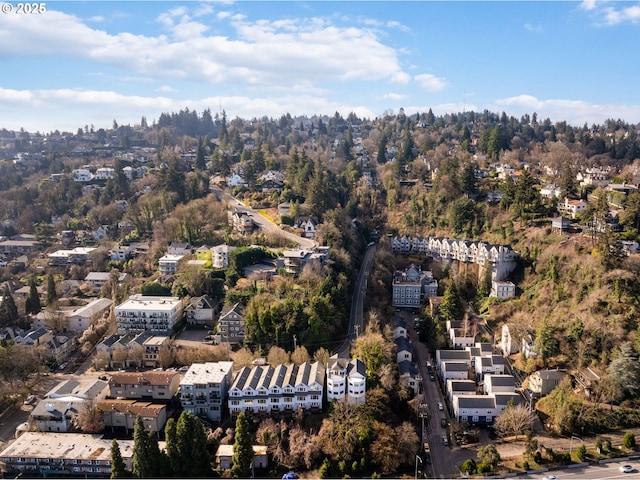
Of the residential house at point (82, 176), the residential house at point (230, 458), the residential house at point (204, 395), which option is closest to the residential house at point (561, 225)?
the residential house at point (204, 395)

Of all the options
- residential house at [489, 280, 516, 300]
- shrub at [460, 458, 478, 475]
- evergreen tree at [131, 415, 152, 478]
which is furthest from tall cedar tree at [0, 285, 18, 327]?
residential house at [489, 280, 516, 300]

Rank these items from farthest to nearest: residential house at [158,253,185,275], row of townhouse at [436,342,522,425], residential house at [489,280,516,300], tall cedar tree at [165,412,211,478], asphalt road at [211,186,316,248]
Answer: asphalt road at [211,186,316,248] < residential house at [158,253,185,275] < residential house at [489,280,516,300] < row of townhouse at [436,342,522,425] < tall cedar tree at [165,412,211,478]

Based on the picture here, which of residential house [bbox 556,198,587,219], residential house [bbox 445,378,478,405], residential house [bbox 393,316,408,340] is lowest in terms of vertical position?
residential house [bbox 445,378,478,405]

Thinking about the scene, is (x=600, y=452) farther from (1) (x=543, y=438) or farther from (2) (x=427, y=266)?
(2) (x=427, y=266)

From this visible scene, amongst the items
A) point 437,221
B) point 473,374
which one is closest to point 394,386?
point 473,374

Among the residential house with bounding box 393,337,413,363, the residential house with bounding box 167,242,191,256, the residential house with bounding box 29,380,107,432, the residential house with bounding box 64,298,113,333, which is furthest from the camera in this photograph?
the residential house with bounding box 167,242,191,256

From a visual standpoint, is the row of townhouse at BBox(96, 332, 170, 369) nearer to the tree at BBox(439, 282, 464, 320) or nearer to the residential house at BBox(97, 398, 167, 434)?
the residential house at BBox(97, 398, 167, 434)

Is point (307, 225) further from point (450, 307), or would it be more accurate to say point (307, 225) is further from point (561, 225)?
point (561, 225)
